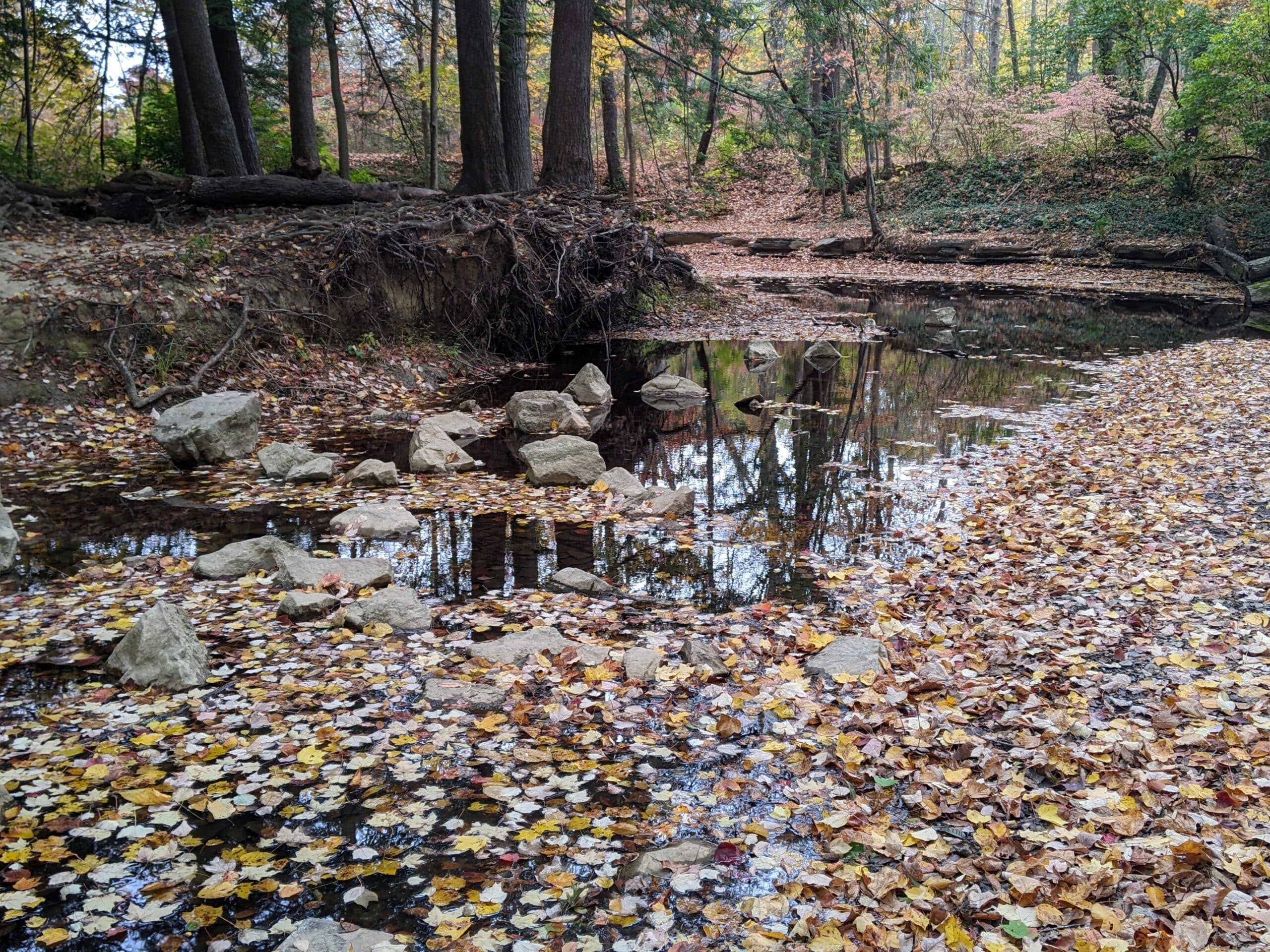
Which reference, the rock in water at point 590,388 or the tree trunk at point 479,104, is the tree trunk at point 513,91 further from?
the rock in water at point 590,388

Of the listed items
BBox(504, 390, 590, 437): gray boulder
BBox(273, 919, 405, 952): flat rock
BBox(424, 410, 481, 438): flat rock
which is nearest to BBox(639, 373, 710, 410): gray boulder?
BBox(504, 390, 590, 437): gray boulder

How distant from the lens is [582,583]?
17.8ft

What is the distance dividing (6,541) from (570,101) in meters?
11.5

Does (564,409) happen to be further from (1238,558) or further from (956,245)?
(956,245)

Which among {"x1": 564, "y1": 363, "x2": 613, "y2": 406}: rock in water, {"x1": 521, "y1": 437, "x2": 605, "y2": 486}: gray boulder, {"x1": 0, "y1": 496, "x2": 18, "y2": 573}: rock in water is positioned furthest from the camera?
{"x1": 564, "y1": 363, "x2": 613, "y2": 406}: rock in water

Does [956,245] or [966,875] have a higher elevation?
[956,245]

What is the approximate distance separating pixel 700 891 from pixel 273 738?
6.40 ft

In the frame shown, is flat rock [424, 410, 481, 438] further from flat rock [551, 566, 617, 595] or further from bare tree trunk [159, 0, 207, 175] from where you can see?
bare tree trunk [159, 0, 207, 175]

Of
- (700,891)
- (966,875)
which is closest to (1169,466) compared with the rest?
(966,875)

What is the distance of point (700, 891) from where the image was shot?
9.41ft

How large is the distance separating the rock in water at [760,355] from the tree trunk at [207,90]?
8.04m

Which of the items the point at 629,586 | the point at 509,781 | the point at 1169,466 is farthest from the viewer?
the point at 1169,466

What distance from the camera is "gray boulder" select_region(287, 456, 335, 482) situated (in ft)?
23.8

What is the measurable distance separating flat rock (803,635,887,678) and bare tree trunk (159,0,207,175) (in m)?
13.1
